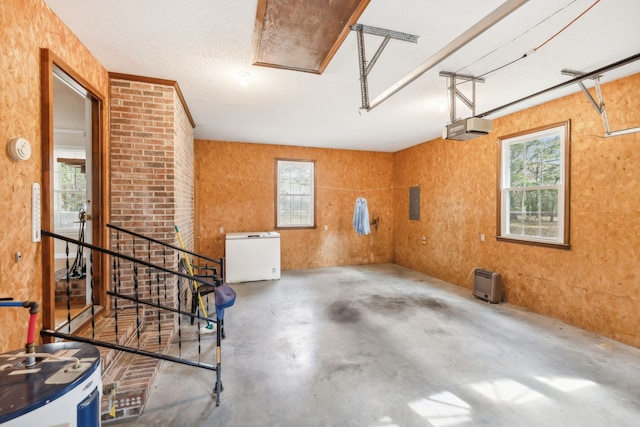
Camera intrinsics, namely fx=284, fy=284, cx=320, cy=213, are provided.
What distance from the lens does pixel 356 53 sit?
269cm

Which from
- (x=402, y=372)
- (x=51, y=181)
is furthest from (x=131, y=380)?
(x=402, y=372)

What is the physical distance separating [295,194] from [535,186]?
182 inches

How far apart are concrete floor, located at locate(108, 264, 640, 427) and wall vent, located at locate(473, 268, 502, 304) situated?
261 mm

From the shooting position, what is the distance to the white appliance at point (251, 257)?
18.5ft

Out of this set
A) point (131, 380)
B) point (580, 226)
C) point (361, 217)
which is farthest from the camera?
point (361, 217)

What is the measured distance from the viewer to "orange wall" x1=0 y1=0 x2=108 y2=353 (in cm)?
170

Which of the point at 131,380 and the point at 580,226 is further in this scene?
the point at 580,226

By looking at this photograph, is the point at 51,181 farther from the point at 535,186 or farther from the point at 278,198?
the point at 535,186

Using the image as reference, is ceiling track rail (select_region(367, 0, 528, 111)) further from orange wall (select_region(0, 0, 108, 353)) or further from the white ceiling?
orange wall (select_region(0, 0, 108, 353))

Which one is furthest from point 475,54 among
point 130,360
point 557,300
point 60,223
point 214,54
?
point 60,223

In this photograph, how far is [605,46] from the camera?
8.43 feet

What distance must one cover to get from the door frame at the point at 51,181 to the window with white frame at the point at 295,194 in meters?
3.91

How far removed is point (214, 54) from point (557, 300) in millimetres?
5089

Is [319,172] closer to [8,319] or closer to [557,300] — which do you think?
[557,300]
